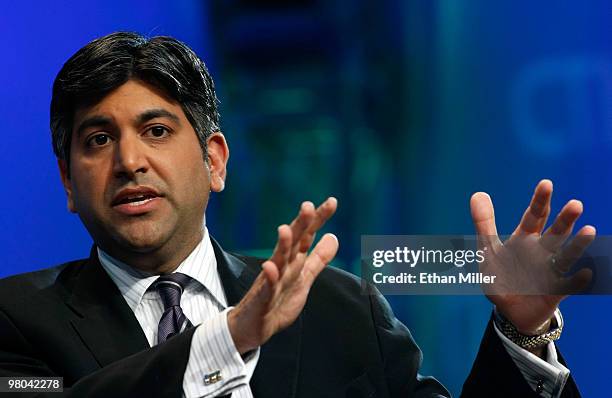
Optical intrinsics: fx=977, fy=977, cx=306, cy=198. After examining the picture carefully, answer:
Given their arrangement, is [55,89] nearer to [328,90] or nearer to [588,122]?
[328,90]

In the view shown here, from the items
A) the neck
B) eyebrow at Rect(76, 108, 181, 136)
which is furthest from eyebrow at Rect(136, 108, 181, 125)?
the neck

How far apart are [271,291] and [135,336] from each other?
55cm

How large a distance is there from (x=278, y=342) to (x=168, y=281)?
292mm

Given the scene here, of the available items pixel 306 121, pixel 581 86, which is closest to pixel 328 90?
pixel 306 121

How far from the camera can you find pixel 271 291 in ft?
5.65

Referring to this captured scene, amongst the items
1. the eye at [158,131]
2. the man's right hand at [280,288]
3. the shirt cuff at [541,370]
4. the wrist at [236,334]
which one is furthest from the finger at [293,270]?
the eye at [158,131]

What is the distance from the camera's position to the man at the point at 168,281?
6.74 ft

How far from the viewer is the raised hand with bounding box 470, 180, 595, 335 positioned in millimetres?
1958

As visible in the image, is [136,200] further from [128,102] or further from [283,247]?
[283,247]

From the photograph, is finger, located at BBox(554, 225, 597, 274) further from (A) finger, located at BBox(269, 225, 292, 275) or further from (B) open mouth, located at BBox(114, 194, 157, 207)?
(B) open mouth, located at BBox(114, 194, 157, 207)

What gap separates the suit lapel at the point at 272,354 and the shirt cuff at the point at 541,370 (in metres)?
0.47

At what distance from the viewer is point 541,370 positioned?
2025 mm

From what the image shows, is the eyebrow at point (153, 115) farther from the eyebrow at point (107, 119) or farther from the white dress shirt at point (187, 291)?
the white dress shirt at point (187, 291)

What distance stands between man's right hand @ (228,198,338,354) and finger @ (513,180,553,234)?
437mm
